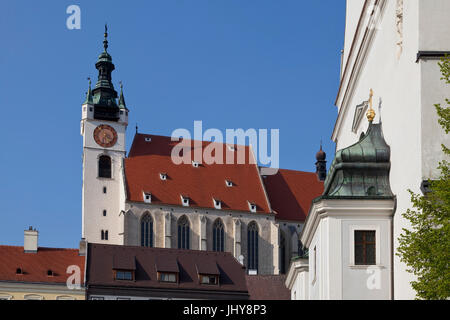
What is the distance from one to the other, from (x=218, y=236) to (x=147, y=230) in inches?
247

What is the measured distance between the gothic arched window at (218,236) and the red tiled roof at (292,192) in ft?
18.5

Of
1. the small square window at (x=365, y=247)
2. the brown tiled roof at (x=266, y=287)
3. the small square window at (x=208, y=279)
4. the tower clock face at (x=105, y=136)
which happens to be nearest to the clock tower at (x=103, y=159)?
the tower clock face at (x=105, y=136)

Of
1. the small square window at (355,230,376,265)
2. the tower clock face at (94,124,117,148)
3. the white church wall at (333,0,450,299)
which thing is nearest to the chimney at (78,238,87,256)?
the tower clock face at (94,124,117,148)

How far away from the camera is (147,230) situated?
78.1 metres

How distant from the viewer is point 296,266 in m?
32.4

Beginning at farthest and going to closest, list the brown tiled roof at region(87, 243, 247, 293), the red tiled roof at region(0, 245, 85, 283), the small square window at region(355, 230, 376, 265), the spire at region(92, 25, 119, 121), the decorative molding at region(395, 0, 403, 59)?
the spire at region(92, 25, 119, 121)
the red tiled roof at region(0, 245, 85, 283)
the brown tiled roof at region(87, 243, 247, 293)
the small square window at region(355, 230, 376, 265)
the decorative molding at region(395, 0, 403, 59)

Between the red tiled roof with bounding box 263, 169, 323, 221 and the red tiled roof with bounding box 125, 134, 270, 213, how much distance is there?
201cm

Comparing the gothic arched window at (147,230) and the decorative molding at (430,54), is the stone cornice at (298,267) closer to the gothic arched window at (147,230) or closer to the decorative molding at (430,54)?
the decorative molding at (430,54)

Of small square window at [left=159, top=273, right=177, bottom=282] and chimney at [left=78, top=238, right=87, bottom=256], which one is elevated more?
chimney at [left=78, top=238, right=87, bottom=256]

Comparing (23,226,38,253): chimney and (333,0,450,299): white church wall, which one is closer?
(333,0,450,299): white church wall

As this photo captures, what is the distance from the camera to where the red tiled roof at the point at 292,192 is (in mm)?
85375

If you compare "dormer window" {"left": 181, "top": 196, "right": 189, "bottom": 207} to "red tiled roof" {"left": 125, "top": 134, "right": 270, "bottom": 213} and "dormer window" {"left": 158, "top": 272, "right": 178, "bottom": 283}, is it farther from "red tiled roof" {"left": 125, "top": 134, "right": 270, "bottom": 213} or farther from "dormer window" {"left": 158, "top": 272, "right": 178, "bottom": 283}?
"dormer window" {"left": 158, "top": 272, "right": 178, "bottom": 283}

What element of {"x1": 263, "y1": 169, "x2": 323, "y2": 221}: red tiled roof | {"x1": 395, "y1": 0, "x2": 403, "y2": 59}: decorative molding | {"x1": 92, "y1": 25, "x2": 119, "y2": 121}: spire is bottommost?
{"x1": 395, "y1": 0, "x2": 403, "y2": 59}: decorative molding

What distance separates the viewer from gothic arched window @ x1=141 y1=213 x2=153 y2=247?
77.4 metres
